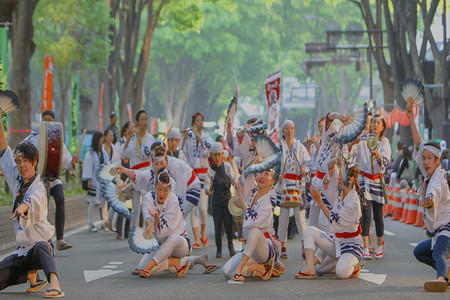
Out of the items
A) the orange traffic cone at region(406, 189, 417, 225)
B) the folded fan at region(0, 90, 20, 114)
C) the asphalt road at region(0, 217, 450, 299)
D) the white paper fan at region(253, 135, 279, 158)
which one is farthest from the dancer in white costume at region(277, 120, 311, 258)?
the orange traffic cone at region(406, 189, 417, 225)

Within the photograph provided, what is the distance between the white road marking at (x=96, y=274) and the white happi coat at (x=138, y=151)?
394 centimetres

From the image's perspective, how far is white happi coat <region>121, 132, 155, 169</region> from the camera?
608 inches

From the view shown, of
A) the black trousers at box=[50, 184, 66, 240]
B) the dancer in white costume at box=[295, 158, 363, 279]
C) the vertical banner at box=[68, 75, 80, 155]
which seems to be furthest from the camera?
A: the vertical banner at box=[68, 75, 80, 155]

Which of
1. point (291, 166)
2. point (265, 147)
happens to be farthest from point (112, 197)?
point (265, 147)

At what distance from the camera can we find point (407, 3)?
90.4ft

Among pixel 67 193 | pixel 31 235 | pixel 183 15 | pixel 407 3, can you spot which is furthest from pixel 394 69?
pixel 31 235

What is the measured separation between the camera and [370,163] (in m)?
13.7

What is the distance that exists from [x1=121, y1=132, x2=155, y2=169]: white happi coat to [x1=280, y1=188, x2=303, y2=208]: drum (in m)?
2.77

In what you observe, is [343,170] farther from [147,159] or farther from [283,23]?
[283,23]

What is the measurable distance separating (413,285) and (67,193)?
1244 cm

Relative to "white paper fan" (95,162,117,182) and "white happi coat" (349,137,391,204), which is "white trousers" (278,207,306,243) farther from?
"white paper fan" (95,162,117,182)

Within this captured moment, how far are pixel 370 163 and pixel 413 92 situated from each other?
260 cm

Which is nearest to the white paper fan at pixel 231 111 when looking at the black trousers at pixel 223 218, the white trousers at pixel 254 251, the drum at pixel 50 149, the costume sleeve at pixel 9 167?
the black trousers at pixel 223 218

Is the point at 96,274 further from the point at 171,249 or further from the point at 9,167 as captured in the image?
the point at 9,167
